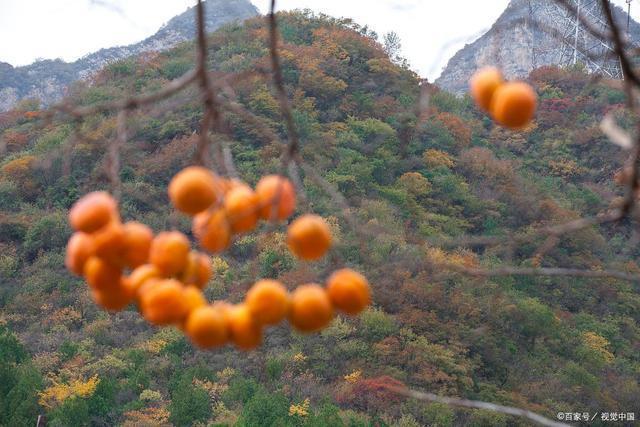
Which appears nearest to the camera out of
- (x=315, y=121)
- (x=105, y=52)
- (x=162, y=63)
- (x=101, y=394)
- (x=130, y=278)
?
(x=130, y=278)

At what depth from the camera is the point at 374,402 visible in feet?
17.3

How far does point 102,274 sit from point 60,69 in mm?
23432

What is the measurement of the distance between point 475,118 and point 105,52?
15327 mm

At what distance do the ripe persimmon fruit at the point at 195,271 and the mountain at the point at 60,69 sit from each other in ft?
60.5

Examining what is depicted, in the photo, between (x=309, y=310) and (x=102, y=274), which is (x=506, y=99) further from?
(x=102, y=274)

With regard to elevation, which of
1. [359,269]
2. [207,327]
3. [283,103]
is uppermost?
[359,269]

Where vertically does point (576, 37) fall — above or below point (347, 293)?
above

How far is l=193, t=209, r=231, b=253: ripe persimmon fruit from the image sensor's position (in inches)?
19.5

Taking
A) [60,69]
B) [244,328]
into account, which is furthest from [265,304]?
[60,69]

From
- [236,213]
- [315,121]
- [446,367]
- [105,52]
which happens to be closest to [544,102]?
[315,121]

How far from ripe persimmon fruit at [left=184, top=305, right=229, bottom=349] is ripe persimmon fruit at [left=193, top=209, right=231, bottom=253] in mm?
49

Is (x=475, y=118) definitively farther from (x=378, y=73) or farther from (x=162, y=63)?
(x=162, y=63)

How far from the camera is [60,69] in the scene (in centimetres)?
2211

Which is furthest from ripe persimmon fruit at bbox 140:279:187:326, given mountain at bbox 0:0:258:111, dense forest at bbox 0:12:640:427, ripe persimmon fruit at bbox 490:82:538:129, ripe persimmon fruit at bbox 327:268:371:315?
mountain at bbox 0:0:258:111
